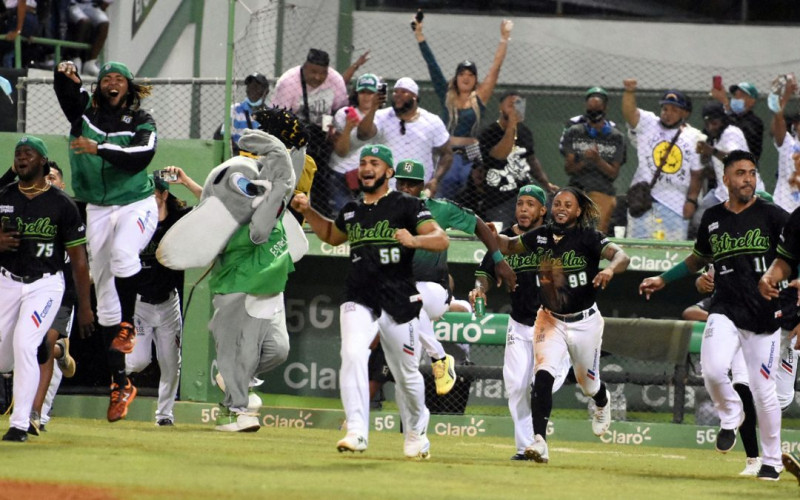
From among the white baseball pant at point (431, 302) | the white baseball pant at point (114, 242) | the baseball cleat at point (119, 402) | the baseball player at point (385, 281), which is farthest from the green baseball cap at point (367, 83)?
the baseball player at point (385, 281)

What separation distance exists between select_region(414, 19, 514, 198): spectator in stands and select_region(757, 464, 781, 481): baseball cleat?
233 inches

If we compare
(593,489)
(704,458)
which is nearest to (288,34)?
(704,458)

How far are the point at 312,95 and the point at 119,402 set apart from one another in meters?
4.55

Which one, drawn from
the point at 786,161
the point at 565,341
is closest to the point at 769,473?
the point at 565,341

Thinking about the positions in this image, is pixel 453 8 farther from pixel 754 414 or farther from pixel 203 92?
pixel 754 414

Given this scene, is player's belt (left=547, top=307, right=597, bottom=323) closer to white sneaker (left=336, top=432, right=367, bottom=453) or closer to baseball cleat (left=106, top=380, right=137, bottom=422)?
white sneaker (left=336, top=432, right=367, bottom=453)

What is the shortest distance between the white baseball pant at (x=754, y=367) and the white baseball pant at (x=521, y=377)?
137 centimetres

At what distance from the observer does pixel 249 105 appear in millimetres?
14477

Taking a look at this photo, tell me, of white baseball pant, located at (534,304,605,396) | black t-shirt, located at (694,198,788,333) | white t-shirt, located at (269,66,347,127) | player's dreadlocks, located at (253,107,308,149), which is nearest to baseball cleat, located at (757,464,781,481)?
black t-shirt, located at (694,198,788,333)

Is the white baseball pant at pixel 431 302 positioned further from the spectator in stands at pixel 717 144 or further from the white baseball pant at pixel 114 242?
the spectator in stands at pixel 717 144

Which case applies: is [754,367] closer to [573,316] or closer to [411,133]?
[573,316]

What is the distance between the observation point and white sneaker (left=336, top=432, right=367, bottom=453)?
8.70m

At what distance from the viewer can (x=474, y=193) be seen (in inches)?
573

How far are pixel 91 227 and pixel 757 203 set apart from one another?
5.30 metres
